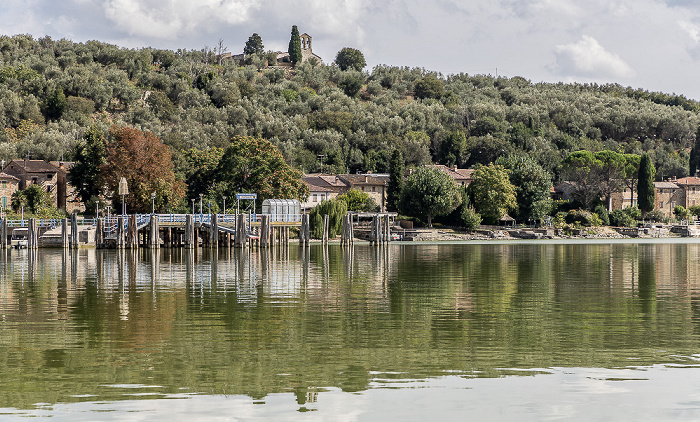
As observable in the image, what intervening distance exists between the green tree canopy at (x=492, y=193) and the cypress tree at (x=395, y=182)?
28.7 ft

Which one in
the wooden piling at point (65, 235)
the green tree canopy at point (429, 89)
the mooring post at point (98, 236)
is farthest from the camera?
the green tree canopy at point (429, 89)

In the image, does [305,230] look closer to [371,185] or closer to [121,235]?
[121,235]

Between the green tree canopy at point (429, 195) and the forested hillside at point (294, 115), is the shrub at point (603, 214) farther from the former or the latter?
the forested hillside at point (294, 115)

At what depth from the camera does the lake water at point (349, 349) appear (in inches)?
586

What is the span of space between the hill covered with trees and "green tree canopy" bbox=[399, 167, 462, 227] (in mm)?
23607

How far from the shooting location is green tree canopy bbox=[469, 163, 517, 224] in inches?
4119

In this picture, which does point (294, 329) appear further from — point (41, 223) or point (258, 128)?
point (258, 128)

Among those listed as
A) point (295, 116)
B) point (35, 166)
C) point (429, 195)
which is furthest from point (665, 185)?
point (35, 166)

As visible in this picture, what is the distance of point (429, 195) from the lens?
99062 mm

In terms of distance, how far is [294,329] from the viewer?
75.6 feet

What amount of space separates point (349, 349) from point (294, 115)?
129175 mm

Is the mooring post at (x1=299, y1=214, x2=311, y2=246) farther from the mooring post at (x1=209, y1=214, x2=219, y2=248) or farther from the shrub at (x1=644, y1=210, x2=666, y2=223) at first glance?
the shrub at (x1=644, y1=210, x2=666, y2=223)

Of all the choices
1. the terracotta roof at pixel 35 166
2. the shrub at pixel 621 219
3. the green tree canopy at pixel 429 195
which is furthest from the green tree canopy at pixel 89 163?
the shrub at pixel 621 219

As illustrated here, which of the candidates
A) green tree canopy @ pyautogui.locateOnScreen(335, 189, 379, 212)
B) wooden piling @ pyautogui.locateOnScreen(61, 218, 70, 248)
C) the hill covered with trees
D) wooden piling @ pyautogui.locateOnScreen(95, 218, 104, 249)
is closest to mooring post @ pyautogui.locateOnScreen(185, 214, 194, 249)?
wooden piling @ pyautogui.locateOnScreen(95, 218, 104, 249)
